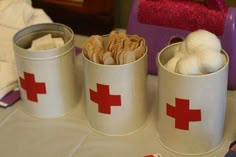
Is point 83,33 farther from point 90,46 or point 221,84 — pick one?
point 221,84

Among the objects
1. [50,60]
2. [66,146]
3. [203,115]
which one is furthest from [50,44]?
[203,115]

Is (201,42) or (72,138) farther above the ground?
(201,42)

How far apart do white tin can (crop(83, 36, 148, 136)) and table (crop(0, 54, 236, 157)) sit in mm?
18

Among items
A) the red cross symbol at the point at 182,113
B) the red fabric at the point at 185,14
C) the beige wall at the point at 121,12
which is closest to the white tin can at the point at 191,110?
the red cross symbol at the point at 182,113

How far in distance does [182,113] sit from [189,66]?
71mm

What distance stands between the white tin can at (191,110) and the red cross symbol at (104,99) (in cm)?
7

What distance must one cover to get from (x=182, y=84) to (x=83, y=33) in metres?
0.47

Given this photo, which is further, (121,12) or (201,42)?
(121,12)

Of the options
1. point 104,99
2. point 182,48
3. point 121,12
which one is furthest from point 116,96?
point 121,12

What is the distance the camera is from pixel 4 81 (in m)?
0.81

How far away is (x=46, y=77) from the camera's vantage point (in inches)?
28.6

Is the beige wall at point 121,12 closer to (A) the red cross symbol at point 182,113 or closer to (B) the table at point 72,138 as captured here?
(B) the table at point 72,138

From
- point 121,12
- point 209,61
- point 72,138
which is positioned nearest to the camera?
point 209,61

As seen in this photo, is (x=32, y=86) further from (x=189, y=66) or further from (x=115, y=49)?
(x=189, y=66)
